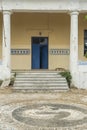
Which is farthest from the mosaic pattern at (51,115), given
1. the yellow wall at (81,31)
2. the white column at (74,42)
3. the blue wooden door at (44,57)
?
the yellow wall at (81,31)

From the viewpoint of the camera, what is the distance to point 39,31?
64.1 feet

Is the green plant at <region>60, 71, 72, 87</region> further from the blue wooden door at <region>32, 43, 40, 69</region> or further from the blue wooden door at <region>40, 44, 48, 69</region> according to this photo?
the blue wooden door at <region>32, 43, 40, 69</region>

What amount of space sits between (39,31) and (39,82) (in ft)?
17.2

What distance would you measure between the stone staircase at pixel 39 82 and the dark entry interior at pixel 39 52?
2988 millimetres

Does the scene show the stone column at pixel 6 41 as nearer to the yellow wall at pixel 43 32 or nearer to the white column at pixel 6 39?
the white column at pixel 6 39

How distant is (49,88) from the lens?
14.9m

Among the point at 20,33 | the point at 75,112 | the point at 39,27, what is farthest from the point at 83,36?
the point at 75,112

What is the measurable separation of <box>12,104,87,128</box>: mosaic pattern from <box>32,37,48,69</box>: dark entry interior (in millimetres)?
8409

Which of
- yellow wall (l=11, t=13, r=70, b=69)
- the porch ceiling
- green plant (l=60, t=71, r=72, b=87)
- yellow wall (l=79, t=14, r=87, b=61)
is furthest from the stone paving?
yellow wall (l=79, t=14, r=87, b=61)

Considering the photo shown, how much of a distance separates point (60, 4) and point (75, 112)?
7.88 meters

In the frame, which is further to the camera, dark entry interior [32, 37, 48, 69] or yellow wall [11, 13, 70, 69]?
dark entry interior [32, 37, 48, 69]

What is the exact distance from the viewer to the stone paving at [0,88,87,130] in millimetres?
8617

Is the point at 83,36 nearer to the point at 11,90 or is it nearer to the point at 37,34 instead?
the point at 37,34

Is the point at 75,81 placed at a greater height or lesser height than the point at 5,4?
lesser
